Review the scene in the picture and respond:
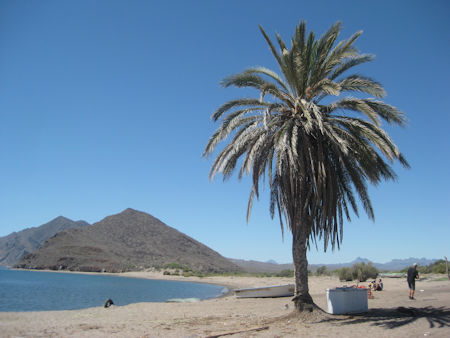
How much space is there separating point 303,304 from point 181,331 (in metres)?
4.01

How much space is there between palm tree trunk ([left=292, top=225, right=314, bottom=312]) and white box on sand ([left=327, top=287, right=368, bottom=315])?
0.86m

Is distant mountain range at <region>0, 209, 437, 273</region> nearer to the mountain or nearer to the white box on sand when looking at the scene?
the mountain

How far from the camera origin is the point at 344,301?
1141cm

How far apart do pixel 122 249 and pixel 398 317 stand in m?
103

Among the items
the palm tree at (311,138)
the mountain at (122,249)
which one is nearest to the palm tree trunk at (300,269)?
the palm tree at (311,138)

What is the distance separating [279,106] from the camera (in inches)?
480

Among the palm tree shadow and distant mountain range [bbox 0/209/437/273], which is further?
distant mountain range [bbox 0/209/437/273]

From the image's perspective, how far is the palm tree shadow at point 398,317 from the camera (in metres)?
9.37

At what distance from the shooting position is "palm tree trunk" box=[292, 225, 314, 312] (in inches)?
435

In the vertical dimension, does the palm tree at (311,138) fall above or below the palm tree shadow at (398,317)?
above

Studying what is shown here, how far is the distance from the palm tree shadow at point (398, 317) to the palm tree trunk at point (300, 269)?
849 millimetres

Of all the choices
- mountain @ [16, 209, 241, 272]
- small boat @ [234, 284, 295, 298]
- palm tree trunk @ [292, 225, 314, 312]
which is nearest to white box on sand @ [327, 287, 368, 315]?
palm tree trunk @ [292, 225, 314, 312]

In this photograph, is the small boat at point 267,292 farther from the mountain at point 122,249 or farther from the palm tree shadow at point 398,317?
the mountain at point 122,249

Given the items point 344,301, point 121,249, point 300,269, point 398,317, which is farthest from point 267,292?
point 121,249
